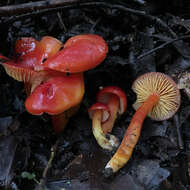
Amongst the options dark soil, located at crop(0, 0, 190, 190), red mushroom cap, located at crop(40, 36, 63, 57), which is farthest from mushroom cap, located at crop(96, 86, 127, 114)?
red mushroom cap, located at crop(40, 36, 63, 57)

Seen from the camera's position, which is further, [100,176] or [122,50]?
[122,50]

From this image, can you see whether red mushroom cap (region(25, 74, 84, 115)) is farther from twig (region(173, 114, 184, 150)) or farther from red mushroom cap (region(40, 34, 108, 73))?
twig (region(173, 114, 184, 150))

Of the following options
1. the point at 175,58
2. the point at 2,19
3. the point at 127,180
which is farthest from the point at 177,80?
the point at 2,19

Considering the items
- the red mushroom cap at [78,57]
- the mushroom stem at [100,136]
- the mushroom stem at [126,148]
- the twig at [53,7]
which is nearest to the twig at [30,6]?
the twig at [53,7]

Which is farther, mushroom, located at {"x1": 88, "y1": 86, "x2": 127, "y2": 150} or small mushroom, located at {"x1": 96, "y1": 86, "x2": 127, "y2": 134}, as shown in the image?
small mushroom, located at {"x1": 96, "y1": 86, "x2": 127, "y2": 134}

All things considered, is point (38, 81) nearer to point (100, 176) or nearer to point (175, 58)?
point (100, 176)

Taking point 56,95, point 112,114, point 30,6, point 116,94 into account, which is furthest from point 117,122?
point 30,6

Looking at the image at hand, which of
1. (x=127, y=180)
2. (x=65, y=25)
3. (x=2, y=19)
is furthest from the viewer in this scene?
(x=65, y=25)

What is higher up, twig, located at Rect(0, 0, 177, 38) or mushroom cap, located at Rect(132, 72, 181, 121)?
twig, located at Rect(0, 0, 177, 38)
